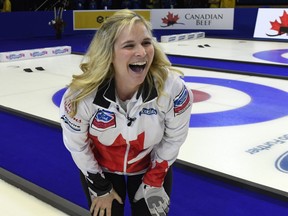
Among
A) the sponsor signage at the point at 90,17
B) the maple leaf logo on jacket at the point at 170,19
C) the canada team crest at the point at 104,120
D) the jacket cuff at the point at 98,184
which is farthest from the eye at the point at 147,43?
the sponsor signage at the point at 90,17

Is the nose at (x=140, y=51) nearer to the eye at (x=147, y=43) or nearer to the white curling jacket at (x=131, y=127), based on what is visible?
the eye at (x=147, y=43)

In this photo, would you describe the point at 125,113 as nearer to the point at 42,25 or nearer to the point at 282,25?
the point at 282,25

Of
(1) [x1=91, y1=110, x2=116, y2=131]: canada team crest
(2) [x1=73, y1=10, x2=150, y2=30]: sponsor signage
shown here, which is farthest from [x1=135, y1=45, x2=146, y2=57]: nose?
(2) [x1=73, y1=10, x2=150, y2=30]: sponsor signage

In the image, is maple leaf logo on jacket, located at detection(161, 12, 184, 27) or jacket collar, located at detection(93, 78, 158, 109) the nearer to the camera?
jacket collar, located at detection(93, 78, 158, 109)

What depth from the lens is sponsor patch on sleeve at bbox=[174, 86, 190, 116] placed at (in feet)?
6.20

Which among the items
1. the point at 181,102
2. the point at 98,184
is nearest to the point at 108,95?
the point at 181,102

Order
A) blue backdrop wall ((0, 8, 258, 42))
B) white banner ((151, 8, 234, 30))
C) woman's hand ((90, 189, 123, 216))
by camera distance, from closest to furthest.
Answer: woman's hand ((90, 189, 123, 216)) < blue backdrop wall ((0, 8, 258, 42)) < white banner ((151, 8, 234, 30))

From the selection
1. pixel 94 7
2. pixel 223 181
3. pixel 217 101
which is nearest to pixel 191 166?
pixel 223 181

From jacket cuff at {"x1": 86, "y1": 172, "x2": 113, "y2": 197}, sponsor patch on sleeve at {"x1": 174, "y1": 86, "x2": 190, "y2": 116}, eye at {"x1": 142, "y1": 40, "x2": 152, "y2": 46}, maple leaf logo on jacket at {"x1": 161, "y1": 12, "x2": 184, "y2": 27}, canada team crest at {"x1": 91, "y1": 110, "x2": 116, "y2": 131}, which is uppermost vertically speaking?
eye at {"x1": 142, "y1": 40, "x2": 152, "y2": 46}

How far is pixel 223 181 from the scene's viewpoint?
3014 mm

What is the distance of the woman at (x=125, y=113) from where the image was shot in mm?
1801

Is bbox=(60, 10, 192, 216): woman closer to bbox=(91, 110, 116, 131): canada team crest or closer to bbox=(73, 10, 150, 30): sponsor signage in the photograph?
bbox=(91, 110, 116, 131): canada team crest

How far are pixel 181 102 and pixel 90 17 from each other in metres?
12.5

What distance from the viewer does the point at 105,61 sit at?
180 centimetres
